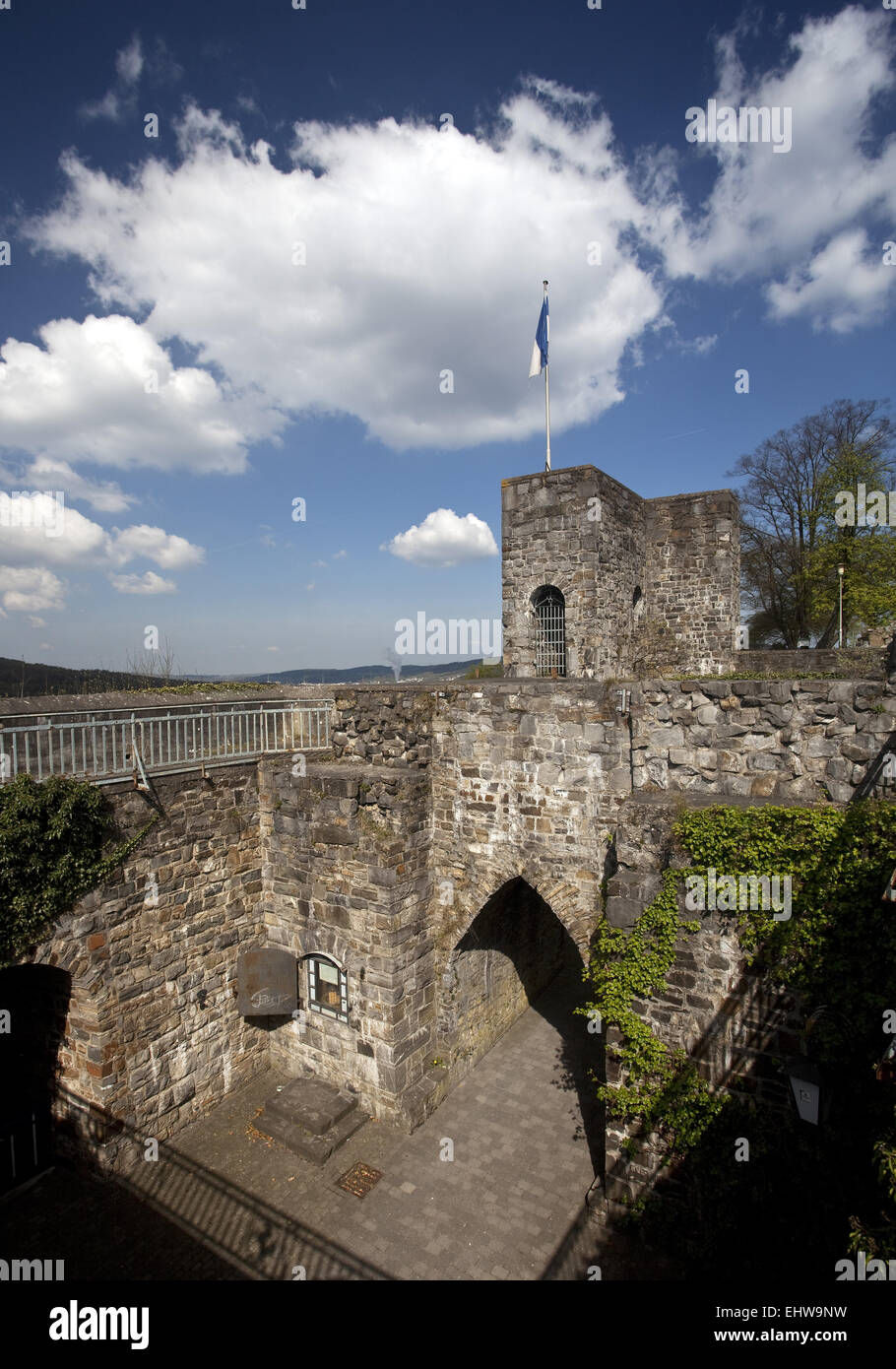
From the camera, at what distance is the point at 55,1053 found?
781 centimetres

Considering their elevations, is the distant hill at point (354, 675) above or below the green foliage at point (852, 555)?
below

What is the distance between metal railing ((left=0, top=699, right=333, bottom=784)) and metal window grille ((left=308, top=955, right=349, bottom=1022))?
131 inches

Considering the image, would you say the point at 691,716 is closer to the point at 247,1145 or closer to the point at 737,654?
the point at 247,1145

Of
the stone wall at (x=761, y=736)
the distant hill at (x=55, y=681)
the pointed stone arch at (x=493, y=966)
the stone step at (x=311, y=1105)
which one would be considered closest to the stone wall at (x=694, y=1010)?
the stone wall at (x=761, y=736)

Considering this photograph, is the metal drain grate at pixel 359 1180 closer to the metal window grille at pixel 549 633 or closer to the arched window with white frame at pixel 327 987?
the arched window with white frame at pixel 327 987

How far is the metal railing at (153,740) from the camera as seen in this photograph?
701cm

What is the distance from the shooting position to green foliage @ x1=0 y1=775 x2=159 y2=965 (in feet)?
21.1

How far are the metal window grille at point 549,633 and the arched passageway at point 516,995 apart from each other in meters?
4.88

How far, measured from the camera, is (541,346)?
13.5m

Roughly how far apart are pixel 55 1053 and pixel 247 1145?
277 centimetres

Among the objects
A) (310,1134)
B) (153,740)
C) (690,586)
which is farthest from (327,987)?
(690,586)
